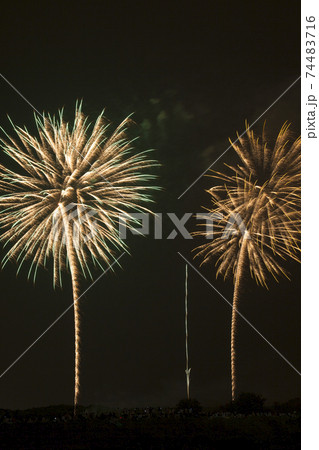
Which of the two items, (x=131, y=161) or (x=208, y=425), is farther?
(x=131, y=161)

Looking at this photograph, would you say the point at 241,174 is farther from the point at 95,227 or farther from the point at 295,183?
the point at 95,227

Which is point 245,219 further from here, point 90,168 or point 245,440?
point 245,440

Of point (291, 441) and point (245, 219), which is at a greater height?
point (245, 219)

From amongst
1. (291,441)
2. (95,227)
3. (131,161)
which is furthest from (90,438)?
(131,161)

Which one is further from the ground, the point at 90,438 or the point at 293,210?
the point at 293,210

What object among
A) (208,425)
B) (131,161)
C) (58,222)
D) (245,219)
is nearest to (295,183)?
(245,219)
